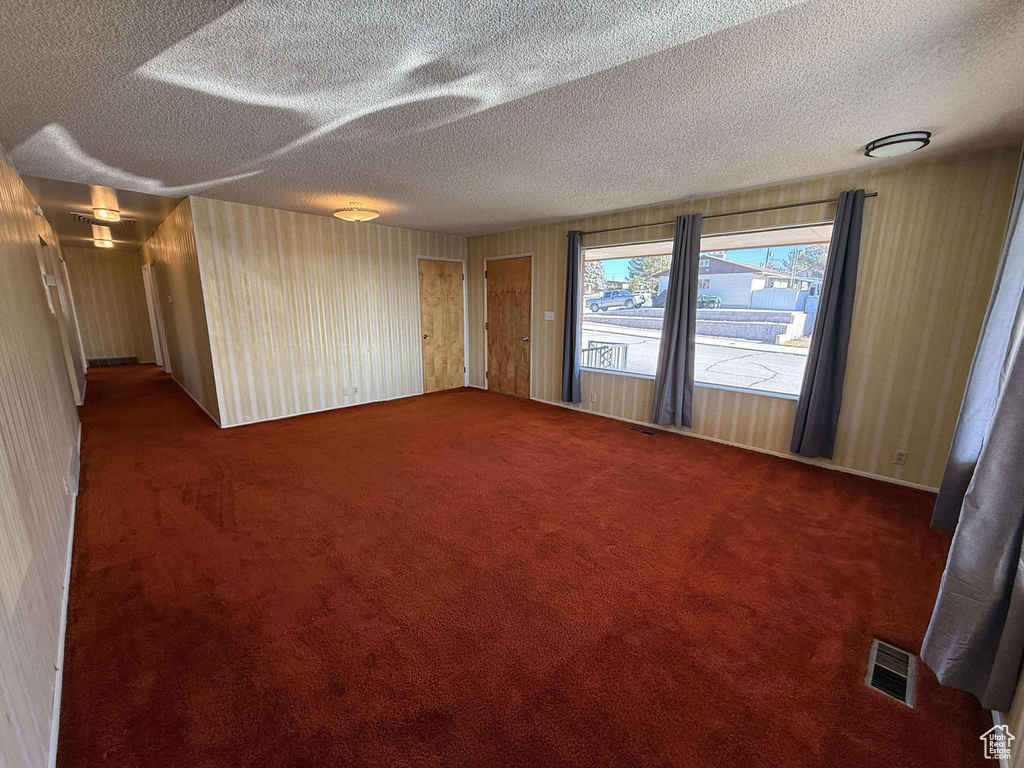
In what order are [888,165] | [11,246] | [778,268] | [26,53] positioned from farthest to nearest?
[778,268] → [888,165] → [11,246] → [26,53]

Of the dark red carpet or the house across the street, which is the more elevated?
the house across the street

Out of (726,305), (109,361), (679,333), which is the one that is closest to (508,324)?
(679,333)

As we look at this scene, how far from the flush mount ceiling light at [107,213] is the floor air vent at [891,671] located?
7424mm

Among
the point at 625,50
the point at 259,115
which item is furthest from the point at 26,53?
the point at 625,50

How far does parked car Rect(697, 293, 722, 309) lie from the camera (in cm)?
420

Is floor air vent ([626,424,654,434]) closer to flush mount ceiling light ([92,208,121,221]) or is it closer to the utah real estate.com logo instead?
the utah real estate.com logo

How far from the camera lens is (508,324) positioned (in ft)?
20.2

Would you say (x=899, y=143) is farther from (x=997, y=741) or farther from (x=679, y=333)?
(x=997, y=741)

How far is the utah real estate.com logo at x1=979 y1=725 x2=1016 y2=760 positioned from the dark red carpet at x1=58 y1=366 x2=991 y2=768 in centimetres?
3

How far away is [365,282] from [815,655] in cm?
560

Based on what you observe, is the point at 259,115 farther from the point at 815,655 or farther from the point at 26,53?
the point at 815,655

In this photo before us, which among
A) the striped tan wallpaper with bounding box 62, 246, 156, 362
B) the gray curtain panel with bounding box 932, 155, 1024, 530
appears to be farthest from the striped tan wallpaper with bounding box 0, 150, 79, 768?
the striped tan wallpaper with bounding box 62, 246, 156, 362

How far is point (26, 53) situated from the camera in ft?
5.45

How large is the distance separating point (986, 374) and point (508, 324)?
15.8ft
